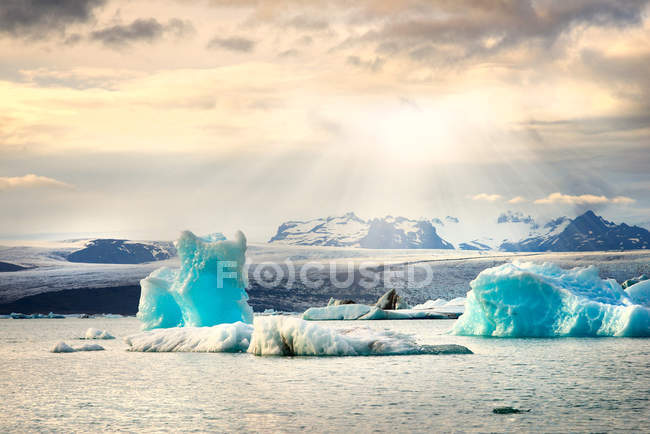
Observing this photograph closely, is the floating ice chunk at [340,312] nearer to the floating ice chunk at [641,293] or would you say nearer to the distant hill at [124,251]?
the floating ice chunk at [641,293]

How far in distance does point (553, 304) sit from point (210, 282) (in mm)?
10849

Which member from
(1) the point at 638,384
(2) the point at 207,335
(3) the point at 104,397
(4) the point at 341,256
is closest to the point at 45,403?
(3) the point at 104,397

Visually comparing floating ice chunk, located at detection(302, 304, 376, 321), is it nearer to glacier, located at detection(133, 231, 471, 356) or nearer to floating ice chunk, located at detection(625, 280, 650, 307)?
glacier, located at detection(133, 231, 471, 356)

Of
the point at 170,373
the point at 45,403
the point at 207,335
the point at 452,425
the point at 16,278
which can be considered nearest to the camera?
the point at 452,425

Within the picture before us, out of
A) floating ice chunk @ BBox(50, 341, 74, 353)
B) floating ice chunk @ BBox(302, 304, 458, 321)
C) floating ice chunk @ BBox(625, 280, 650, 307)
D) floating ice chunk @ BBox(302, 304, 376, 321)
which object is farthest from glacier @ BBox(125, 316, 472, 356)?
floating ice chunk @ BBox(302, 304, 376, 321)

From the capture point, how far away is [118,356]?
18484mm

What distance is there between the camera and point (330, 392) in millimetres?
11250

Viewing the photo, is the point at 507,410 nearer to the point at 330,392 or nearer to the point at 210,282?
the point at 330,392

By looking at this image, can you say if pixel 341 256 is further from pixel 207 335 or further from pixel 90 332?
pixel 207 335

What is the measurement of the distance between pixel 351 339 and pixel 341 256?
→ 74.1 metres

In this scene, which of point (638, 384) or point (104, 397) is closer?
point (104, 397)

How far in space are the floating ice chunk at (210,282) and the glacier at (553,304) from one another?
24.5 feet

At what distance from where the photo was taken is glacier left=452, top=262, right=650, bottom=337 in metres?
22.5

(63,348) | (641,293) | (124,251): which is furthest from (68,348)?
(124,251)
